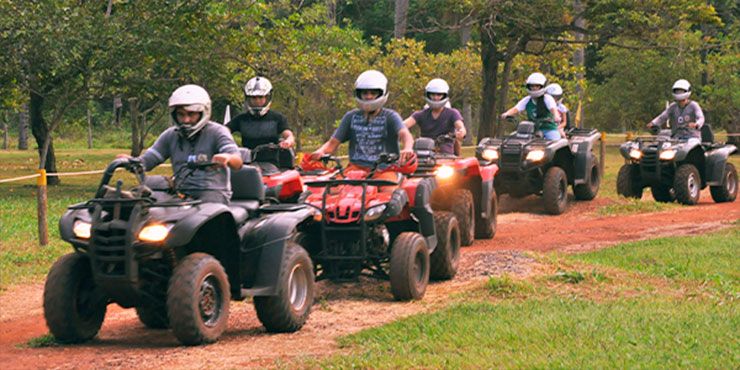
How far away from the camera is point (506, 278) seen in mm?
12445

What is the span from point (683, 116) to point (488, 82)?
9662 mm

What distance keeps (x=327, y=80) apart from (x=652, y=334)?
31.3 metres

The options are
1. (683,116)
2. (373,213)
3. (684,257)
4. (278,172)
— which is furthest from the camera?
(683,116)

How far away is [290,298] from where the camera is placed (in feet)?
34.6

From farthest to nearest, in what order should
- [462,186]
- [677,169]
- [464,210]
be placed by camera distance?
1. [677,169]
2. [462,186]
3. [464,210]

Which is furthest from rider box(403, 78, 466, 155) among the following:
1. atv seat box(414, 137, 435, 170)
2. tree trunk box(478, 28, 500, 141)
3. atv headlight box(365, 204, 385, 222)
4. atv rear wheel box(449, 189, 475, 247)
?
tree trunk box(478, 28, 500, 141)

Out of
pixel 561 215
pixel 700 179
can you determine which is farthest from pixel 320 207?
pixel 700 179

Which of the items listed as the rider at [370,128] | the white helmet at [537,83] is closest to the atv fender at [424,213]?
the rider at [370,128]

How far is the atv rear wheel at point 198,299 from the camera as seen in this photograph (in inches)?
372

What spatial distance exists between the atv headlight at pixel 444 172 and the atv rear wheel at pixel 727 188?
10.4 metres

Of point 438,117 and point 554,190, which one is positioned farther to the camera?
point 554,190

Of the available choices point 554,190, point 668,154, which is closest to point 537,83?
point 554,190

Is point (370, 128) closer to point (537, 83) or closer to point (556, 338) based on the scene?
point (556, 338)

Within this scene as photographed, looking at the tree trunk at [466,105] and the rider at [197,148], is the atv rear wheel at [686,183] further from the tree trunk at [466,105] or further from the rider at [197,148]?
the tree trunk at [466,105]
